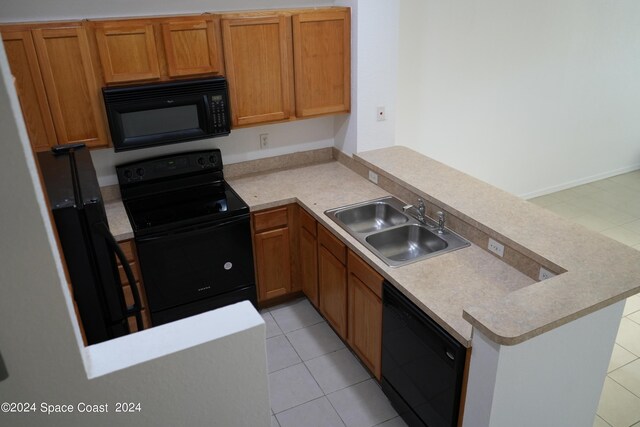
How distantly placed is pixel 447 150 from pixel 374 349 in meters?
2.35

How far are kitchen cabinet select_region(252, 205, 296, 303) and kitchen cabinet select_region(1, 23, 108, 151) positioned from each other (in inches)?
43.1

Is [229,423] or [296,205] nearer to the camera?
[229,423]

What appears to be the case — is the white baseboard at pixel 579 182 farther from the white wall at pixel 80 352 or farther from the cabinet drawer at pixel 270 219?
the white wall at pixel 80 352

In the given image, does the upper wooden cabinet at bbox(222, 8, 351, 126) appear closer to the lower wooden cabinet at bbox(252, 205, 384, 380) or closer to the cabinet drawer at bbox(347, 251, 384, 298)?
the lower wooden cabinet at bbox(252, 205, 384, 380)

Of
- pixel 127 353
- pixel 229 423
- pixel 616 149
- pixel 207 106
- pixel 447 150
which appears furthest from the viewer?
pixel 616 149

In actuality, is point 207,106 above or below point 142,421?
above

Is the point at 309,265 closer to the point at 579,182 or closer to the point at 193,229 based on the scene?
the point at 193,229

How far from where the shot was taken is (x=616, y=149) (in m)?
5.76

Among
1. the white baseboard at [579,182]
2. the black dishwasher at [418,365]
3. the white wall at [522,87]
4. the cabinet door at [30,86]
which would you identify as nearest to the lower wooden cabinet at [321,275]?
the black dishwasher at [418,365]

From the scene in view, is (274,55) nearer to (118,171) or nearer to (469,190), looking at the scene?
(118,171)

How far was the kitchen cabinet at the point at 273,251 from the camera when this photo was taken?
129 inches

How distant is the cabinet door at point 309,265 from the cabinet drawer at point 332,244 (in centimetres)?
13

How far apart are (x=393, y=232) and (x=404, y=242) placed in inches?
3.8

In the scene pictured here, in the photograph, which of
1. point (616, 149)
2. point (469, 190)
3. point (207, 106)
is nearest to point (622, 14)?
point (616, 149)
